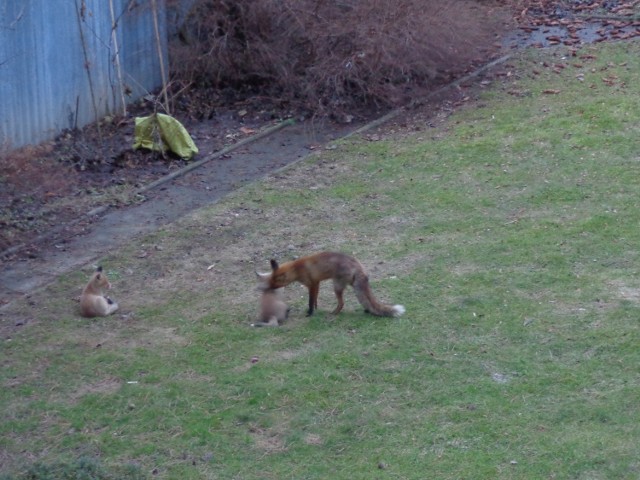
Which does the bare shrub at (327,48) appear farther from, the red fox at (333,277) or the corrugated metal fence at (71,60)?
the red fox at (333,277)

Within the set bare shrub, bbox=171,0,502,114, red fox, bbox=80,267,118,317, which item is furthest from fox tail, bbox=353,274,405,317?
bare shrub, bbox=171,0,502,114

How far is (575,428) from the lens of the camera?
7066 millimetres

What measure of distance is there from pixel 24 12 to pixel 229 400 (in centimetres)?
804

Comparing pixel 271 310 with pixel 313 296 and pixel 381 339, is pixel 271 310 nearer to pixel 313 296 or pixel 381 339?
pixel 313 296

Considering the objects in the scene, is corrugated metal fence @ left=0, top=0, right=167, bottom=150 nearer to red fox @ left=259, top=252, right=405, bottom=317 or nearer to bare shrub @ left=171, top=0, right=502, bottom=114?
bare shrub @ left=171, top=0, right=502, bottom=114

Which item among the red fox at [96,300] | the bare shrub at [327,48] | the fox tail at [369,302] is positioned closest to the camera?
the fox tail at [369,302]

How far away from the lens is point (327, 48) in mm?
14898

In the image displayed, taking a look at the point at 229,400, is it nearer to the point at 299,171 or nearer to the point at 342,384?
the point at 342,384

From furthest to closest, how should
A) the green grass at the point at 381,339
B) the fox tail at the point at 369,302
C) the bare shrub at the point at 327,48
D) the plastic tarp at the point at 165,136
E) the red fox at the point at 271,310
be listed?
the bare shrub at the point at 327,48 → the plastic tarp at the point at 165,136 → the red fox at the point at 271,310 → the fox tail at the point at 369,302 → the green grass at the point at 381,339

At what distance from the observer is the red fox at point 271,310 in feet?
29.5

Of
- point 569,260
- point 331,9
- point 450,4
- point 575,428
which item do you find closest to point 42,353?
point 575,428

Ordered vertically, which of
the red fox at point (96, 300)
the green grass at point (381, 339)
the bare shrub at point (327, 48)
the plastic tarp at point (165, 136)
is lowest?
the green grass at point (381, 339)

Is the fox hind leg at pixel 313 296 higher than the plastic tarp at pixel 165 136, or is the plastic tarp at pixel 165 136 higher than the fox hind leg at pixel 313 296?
the plastic tarp at pixel 165 136

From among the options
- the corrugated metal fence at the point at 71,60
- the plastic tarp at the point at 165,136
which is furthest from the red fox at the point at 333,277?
the plastic tarp at the point at 165,136
